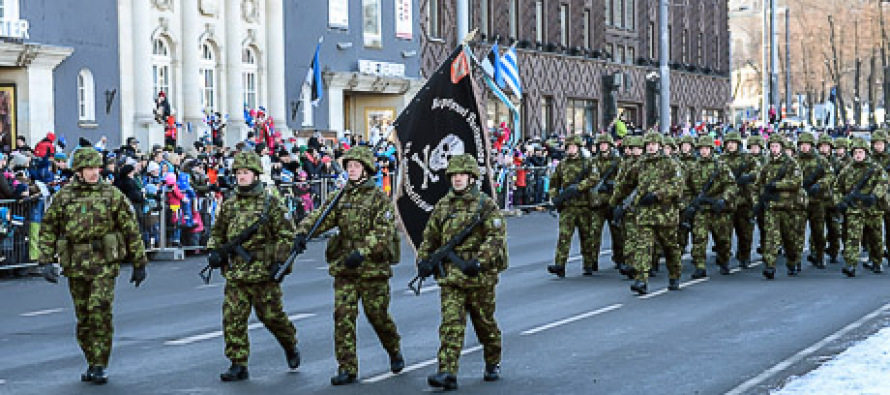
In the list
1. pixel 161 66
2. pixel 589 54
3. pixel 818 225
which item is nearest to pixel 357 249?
pixel 818 225

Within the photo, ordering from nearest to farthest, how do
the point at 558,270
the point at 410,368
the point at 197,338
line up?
1. the point at 410,368
2. the point at 197,338
3. the point at 558,270

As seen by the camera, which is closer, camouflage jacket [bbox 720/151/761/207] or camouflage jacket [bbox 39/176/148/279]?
camouflage jacket [bbox 39/176/148/279]

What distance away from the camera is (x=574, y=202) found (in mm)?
19750

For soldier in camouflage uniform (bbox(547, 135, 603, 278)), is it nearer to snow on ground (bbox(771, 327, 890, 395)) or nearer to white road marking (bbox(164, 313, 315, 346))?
white road marking (bbox(164, 313, 315, 346))

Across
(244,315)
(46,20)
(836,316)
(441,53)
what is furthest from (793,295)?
(441,53)

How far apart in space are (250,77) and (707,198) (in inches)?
754

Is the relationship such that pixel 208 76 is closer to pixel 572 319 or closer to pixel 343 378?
pixel 572 319

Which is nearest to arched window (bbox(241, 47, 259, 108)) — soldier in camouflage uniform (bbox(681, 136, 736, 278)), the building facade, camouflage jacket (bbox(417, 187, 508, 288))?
the building facade

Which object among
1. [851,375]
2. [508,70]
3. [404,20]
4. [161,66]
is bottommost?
[851,375]

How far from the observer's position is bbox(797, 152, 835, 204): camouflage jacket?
839 inches

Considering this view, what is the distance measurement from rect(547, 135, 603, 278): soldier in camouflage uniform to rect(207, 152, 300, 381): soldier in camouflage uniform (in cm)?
833

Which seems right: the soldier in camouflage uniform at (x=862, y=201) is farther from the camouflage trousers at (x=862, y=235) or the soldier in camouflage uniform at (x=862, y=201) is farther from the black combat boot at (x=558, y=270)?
the black combat boot at (x=558, y=270)

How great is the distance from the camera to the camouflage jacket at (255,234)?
11555 millimetres

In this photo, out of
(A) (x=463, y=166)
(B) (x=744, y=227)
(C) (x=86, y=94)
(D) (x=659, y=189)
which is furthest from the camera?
(C) (x=86, y=94)
